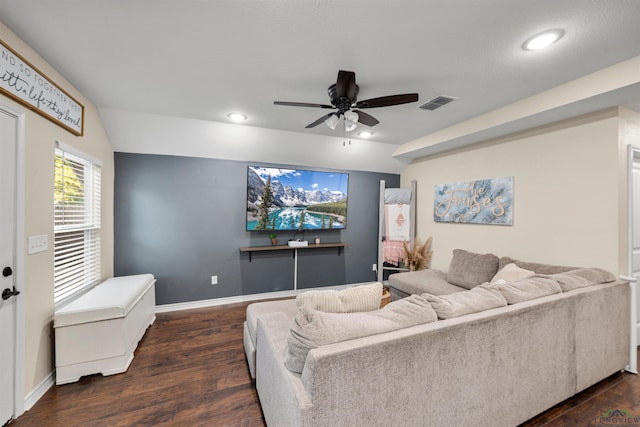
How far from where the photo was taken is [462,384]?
54.4 inches

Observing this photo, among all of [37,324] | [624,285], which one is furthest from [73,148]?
[624,285]

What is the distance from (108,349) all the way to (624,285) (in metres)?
4.50

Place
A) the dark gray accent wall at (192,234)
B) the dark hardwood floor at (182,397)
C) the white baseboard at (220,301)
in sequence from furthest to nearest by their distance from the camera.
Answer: the white baseboard at (220,301), the dark gray accent wall at (192,234), the dark hardwood floor at (182,397)

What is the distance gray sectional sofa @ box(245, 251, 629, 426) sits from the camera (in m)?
1.12

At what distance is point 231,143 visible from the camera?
3.61 m

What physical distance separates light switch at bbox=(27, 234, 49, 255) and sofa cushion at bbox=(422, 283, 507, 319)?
111 inches

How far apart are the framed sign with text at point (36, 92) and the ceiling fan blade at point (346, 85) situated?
7.04ft

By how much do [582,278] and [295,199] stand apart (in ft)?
11.1

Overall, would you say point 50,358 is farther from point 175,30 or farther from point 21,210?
point 175,30

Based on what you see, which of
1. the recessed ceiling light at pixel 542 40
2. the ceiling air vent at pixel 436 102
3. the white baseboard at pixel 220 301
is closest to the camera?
the recessed ceiling light at pixel 542 40

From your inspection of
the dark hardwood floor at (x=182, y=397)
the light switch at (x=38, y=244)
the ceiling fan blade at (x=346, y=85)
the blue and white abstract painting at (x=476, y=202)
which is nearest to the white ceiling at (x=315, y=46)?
the ceiling fan blade at (x=346, y=85)

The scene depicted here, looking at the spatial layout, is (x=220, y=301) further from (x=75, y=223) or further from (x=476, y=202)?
(x=476, y=202)

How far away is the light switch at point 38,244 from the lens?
1.88 metres

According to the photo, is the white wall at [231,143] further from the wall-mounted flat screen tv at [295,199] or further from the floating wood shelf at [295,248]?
the floating wood shelf at [295,248]
